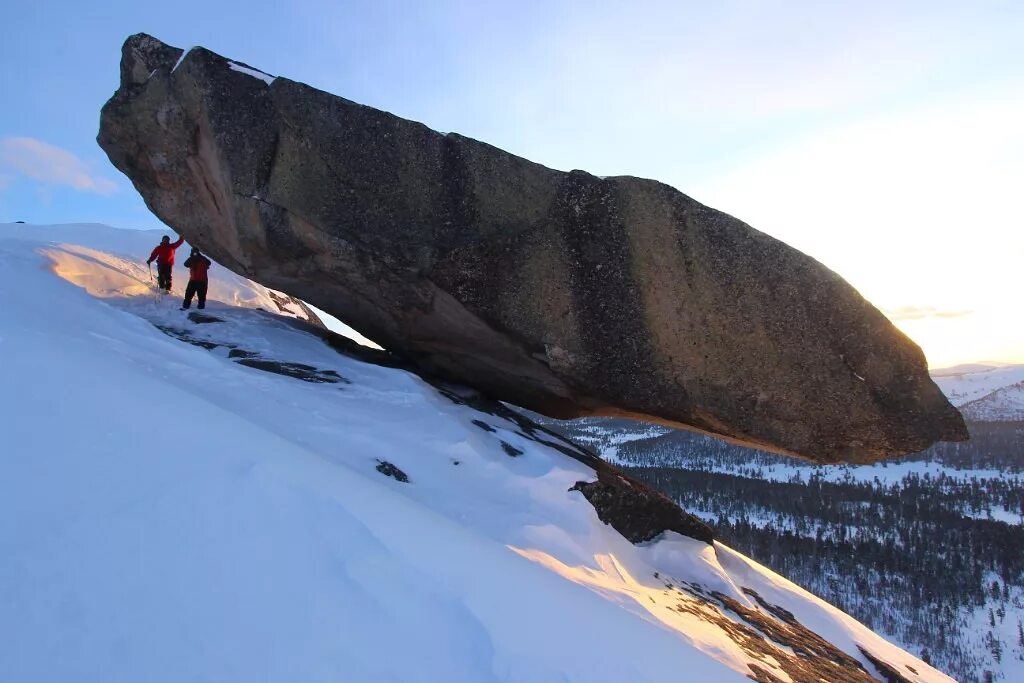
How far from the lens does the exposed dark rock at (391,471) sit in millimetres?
6066

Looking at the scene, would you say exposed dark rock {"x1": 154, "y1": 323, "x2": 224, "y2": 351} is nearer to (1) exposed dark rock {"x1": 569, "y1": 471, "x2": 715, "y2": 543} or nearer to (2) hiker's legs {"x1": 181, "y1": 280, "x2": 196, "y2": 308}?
(2) hiker's legs {"x1": 181, "y1": 280, "x2": 196, "y2": 308}

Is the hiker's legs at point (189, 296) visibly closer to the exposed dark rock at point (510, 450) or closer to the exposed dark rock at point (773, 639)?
the exposed dark rock at point (510, 450)

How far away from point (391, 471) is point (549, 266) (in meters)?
4.17

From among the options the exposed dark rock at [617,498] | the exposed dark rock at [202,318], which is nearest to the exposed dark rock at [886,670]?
the exposed dark rock at [617,498]

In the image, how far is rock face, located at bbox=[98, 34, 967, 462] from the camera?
8.41 m

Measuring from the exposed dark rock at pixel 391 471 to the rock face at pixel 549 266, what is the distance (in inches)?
137

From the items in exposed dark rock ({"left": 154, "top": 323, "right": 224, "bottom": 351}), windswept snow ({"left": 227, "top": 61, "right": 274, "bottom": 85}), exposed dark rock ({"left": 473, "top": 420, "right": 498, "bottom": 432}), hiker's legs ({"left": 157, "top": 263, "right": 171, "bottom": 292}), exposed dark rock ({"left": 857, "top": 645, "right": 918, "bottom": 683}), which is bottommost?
exposed dark rock ({"left": 857, "top": 645, "right": 918, "bottom": 683})

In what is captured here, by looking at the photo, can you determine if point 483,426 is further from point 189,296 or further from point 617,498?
point 189,296

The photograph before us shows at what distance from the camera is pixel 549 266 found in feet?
30.0

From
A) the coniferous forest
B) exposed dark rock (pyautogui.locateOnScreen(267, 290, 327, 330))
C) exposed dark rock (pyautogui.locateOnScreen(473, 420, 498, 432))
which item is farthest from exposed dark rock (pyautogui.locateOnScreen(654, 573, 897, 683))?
the coniferous forest

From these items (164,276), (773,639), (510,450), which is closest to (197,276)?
(164,276)

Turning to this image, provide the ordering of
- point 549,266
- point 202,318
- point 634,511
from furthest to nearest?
1. point 202,318
2. point 549,266
3. point 634,511

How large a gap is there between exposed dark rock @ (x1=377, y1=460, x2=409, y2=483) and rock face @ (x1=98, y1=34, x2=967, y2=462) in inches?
137

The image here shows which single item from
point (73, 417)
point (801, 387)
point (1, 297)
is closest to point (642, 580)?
point (801, 387)
